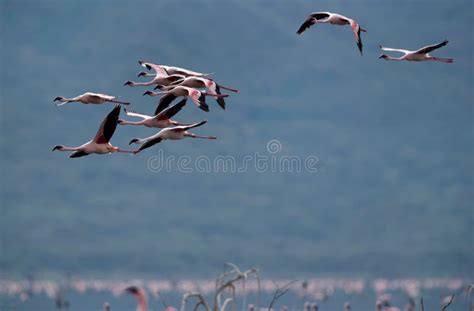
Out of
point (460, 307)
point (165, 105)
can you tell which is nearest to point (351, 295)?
point (460, 307)

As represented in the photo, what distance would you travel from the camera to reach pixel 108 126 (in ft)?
51.8

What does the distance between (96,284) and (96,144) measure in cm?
5170

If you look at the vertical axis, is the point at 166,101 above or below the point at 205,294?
above

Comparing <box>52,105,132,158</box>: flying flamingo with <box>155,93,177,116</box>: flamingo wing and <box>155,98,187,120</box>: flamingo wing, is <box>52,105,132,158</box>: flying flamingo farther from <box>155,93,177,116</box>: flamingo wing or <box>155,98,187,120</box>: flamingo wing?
<box>155,93,177,116</box>: flamingo wing

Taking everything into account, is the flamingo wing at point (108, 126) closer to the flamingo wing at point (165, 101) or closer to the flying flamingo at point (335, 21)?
the flamingo wing at point (165, 101)

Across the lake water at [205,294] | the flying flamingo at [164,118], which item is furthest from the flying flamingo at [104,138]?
the lake water at [205,294]

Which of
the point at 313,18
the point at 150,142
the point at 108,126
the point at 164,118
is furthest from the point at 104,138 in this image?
the point at 313,18

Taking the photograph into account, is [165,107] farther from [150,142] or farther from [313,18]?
[313,18]

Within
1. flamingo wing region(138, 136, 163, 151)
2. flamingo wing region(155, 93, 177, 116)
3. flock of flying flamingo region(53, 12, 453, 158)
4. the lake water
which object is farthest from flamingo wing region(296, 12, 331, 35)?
the lake water

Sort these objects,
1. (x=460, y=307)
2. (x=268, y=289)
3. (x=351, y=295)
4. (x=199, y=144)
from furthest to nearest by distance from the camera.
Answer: (x=199, y=144) → (x=268, y=289) → (x=351, y=295) → (x=460, y=307)

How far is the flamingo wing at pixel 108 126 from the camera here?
1558 centimetres

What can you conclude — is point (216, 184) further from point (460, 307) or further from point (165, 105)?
point (165, 105)

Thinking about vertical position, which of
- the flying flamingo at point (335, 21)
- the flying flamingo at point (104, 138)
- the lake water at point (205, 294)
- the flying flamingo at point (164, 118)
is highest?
the flying flamingo at point (335, 21)

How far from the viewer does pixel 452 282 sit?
279ft
